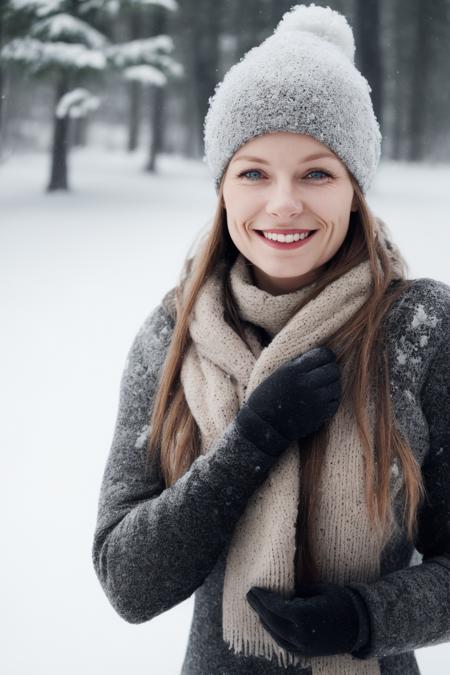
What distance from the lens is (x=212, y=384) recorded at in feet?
4.17

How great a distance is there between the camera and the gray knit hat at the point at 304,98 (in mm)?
1196

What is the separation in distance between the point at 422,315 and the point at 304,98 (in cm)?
47

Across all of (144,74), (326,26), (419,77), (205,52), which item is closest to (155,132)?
(205,52)

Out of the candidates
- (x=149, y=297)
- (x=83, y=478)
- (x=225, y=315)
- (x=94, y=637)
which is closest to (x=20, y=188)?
(x=149, y=297)

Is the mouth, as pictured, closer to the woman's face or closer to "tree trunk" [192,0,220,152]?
the woman's face

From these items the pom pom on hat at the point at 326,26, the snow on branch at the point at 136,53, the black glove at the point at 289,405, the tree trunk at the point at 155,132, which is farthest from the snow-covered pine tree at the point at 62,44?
the black glove at the point at 289,405

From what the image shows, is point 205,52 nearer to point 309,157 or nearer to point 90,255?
point 90,255

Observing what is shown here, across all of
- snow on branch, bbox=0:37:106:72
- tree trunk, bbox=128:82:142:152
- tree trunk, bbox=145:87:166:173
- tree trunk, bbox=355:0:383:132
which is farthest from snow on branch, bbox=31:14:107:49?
tree trunk, bbox=128:82:142:152

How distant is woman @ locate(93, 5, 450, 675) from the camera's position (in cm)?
112

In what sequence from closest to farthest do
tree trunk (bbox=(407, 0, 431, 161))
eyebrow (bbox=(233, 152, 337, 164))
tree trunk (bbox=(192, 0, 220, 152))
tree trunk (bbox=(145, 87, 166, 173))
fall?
eyebrow (bbox=(233, 152, 337, 164)) < tree trunk (bbox=(145, 87, 166, 173)) < tree trunk (bbox=(192, 0, 220, 152)) < tree trunk (bbox=(407, 0, 431, 161))

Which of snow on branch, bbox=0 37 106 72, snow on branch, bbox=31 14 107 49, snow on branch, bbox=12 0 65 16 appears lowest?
snow on branch, bbox=0 37 106 72

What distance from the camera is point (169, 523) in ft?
3.75

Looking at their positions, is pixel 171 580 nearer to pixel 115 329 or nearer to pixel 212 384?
pixel 212 384

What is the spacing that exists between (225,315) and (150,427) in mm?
286
